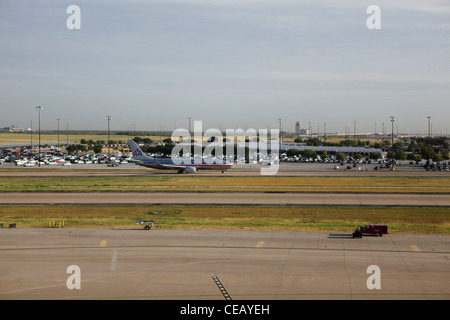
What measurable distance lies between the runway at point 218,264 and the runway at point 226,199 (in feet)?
63.4

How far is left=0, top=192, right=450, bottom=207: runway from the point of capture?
64.5 m

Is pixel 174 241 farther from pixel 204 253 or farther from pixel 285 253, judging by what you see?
pixel 285 253

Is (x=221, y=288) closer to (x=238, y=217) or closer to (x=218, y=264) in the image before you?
(x=218, y=264)

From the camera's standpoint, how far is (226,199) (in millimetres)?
68875

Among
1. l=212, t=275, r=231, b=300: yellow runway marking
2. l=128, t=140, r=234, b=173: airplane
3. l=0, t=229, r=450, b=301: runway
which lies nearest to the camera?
l=212, t=275, r=231, b=300: yellow runway marking

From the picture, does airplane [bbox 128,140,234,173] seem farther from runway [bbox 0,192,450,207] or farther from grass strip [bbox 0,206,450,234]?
grass strip [bbox 0,206,450,234]

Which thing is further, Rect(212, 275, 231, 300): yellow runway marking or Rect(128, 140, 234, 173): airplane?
Rect(128, 140, 234, 173): airplane

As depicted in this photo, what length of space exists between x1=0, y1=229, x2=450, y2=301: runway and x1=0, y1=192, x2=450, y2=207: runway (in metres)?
19.3

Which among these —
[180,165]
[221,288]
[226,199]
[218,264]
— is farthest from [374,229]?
[180,165]

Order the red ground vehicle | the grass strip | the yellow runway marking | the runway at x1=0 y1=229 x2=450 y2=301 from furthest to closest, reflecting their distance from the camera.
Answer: the grass strip
the red ground vehicle
the runway at x1=0 y1=229 x2=450 y2=301
the yellow runway marking

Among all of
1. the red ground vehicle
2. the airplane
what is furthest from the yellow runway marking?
the airplane
